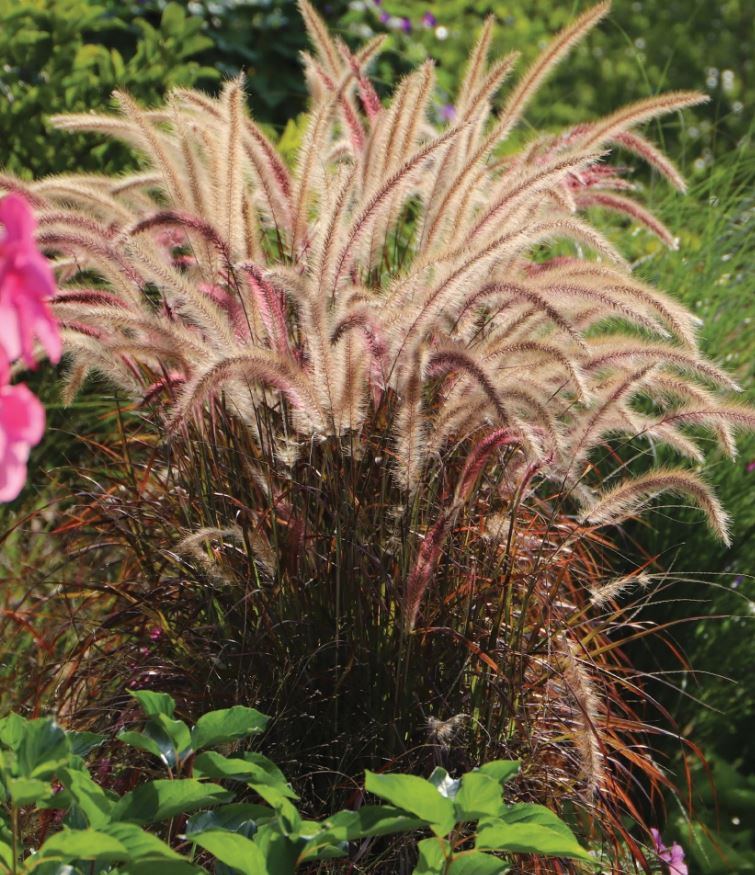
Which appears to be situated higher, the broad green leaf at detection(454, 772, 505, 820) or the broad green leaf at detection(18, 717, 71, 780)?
the broad green leaf at detection(454, 772, 505, 820)

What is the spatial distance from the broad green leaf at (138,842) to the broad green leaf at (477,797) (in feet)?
1.06

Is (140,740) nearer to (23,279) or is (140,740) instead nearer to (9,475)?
(9,475)

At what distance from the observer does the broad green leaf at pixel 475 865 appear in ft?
5.15

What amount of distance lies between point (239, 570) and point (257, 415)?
0.90 ft

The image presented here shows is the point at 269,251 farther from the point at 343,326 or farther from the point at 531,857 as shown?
the point at 531,857

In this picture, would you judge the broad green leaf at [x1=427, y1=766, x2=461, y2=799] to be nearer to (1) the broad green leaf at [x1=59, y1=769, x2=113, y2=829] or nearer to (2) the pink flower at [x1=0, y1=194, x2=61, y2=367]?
(1) the broad green leaf at [x1=59, y1=769, x2=113, y2=829]

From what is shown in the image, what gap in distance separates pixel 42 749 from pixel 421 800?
18.3 inches

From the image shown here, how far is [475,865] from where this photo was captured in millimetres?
1577

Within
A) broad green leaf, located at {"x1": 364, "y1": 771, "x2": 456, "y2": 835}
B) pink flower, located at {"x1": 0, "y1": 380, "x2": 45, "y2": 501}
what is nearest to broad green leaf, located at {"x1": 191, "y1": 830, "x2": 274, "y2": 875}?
broad green leaf, located at {"x1": 364, "y1": 771, "x2": 456, "y2": 835}

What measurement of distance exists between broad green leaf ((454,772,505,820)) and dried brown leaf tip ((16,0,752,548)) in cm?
65

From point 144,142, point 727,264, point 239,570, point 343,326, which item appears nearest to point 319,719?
point 239,570

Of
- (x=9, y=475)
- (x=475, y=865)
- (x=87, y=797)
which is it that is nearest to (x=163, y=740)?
(x=87, y=797)

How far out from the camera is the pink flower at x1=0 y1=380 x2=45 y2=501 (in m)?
1.25

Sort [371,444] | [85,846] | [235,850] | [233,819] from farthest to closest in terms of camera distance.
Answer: [371,444]
[233,819]
[235,850]
[85,846]
